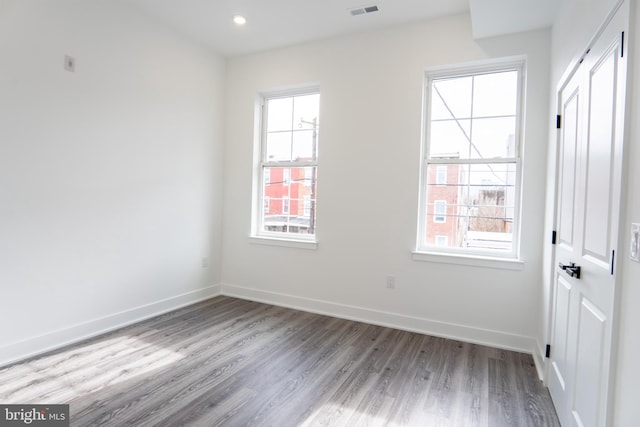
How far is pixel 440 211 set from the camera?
3398 mm

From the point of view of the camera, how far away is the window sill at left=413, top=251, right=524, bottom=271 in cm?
302

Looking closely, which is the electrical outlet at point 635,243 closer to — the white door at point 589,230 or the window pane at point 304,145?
the white door at point 589,230

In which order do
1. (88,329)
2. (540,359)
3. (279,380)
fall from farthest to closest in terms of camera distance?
(88,329) → (540,359) → (279,380)

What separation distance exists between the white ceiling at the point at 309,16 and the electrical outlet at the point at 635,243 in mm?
2120

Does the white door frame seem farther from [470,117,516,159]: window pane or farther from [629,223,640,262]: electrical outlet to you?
[470,117,516,159]: window pane

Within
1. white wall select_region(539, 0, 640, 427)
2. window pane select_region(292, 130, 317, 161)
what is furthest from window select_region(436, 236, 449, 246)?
white wall select_region(539, 0, 640, 427)

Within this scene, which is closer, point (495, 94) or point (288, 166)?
point (495, 94)

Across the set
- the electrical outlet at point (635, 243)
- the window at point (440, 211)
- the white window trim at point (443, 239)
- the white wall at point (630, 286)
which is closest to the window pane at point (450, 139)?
the window at point (440, 211)

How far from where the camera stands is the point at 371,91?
11.6ft

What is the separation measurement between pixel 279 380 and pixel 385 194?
6.44 ft

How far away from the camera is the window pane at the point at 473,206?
3172 mm

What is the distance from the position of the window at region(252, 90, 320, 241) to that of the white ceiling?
2.28 feet

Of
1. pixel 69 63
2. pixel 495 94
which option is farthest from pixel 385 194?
pixel 69 63

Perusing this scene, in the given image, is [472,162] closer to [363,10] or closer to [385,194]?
[385,194]
